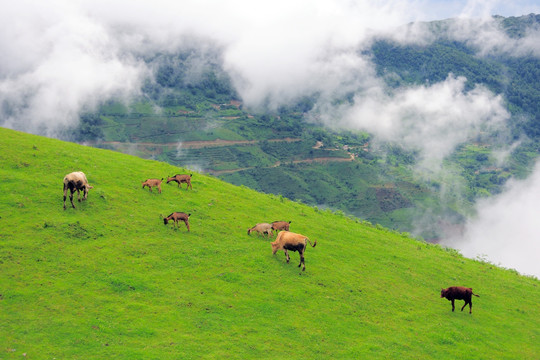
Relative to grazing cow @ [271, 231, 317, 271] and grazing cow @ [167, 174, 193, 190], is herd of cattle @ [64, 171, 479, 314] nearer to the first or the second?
grazing cow @ [271, 231, 317, 271]

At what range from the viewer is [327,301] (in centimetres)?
2067

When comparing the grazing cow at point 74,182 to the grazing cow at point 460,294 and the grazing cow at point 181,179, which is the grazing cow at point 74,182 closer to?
the grazing cow at point 181,179

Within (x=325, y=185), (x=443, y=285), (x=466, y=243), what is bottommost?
(x=443, y=285)

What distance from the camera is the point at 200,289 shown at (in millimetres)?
19594

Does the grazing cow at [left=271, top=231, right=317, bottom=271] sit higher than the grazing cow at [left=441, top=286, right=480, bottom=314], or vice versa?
the grazing cow at [left=271, top=231, right=317, bottom=271]

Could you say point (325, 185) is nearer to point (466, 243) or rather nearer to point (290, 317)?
point (466, 243)

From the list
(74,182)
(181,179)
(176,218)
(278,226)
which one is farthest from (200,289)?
(181,179)

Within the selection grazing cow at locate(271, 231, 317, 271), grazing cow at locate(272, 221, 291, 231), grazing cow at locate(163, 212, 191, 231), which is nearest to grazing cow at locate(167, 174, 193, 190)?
grazing cow at locate(163, 212, 191, 231)

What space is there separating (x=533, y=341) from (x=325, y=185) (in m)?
167

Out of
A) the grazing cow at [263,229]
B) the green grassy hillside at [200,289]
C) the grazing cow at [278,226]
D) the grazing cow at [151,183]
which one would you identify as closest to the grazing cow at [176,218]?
the green grassy hillside at [200,289]

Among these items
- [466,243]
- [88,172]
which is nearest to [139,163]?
[88,172]

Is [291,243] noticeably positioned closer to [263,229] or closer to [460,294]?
[263,229]

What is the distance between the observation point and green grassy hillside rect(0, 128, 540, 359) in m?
16.3

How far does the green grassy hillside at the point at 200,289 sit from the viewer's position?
1628 cm
